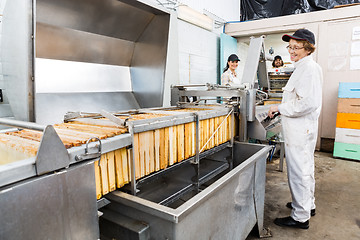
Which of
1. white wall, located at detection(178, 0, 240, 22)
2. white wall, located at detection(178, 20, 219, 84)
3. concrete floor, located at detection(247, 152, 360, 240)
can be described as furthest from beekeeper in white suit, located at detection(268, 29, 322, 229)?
white wall, located at detection(178, 0, 240, 22)

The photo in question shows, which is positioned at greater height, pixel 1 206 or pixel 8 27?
pixel 8 27

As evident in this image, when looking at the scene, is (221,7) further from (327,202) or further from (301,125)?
(327,202)

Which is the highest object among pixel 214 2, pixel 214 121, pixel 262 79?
pixel 214 2

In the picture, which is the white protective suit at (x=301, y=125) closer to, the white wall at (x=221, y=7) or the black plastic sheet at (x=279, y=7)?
the white wall at (x=221, y=7)

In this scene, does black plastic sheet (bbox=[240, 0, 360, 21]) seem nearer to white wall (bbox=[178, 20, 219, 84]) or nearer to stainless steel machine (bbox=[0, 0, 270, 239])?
white wall (bbox=[178, 20, 219, 84])

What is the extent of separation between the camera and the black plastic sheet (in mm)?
4789

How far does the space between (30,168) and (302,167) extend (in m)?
2.02

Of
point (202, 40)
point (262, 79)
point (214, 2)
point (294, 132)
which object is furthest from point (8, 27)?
point (214, 2)

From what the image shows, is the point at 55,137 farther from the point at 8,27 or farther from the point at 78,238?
the point at 8,27

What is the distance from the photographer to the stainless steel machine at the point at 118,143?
2.29 ft

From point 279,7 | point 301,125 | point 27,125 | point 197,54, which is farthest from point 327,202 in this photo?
point 279,7

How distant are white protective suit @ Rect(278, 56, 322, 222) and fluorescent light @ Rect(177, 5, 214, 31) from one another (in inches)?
98.7

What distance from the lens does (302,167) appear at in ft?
6.57

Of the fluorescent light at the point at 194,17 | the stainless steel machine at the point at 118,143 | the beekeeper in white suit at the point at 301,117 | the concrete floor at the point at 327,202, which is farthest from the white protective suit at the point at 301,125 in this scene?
the fluorescent light at the point at 194,17
